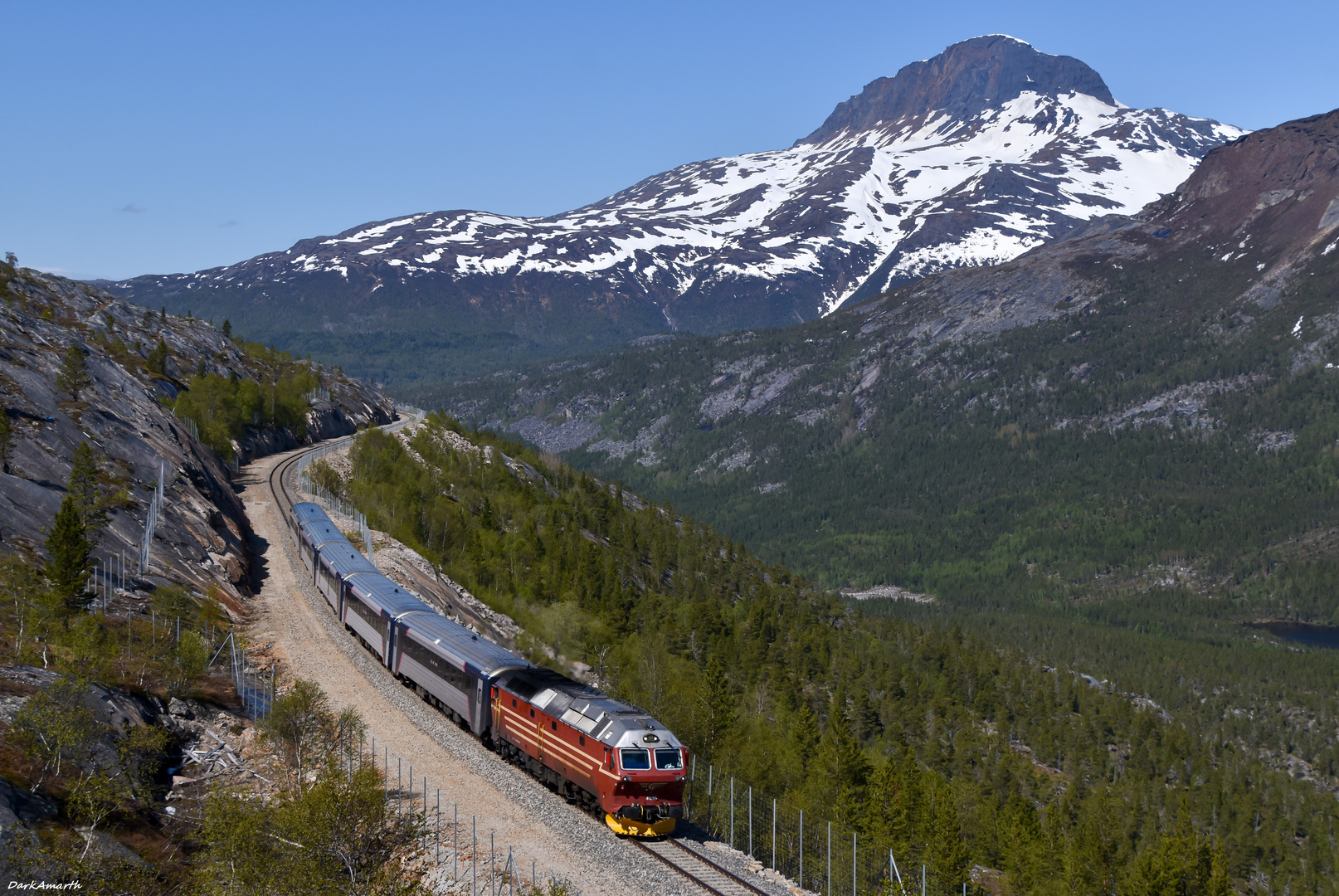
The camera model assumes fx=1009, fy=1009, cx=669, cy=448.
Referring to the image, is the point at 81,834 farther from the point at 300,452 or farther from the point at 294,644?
the point at 300,452

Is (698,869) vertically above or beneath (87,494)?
beneath

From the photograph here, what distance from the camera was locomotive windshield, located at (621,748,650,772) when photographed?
37.2 m

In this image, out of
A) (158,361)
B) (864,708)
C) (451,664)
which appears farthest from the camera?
(864,708)

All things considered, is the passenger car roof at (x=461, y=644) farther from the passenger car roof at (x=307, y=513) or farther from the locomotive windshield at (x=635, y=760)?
the passenger car roof at (x=307, y=513)

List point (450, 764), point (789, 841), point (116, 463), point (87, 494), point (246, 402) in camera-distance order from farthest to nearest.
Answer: point (246, 402)
point (116, 463)
point (87, 494)
point (789, 841)
point (450, 764)

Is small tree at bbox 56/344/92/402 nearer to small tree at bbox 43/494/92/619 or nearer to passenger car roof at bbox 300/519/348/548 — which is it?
passenger car roof at bbox 300/519/348/548

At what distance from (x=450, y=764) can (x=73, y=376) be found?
5356cm

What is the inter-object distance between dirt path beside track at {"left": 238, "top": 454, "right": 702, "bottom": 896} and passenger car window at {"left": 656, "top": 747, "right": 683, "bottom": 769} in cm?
314

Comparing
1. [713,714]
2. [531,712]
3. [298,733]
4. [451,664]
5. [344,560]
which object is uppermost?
[344,560]

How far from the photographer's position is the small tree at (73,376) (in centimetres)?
7675

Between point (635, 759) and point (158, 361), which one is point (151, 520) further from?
point (158, 361)

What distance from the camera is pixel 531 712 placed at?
139 feet

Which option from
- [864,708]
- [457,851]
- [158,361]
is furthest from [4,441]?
[864,708]

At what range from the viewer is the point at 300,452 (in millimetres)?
126312
